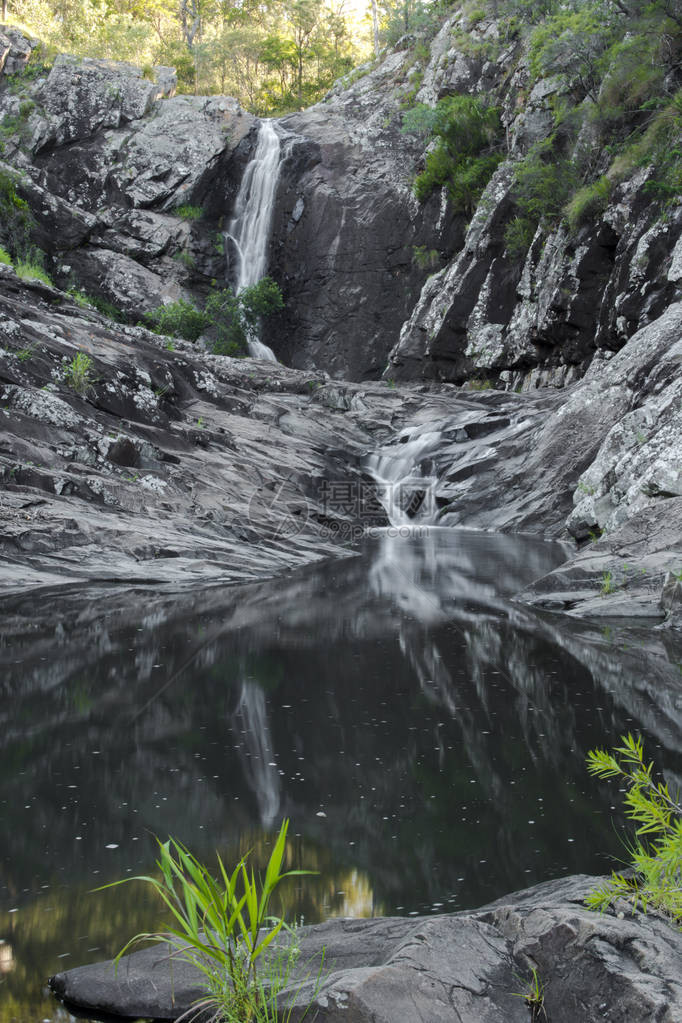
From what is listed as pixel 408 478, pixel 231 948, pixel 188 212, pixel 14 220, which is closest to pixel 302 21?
pixel 188 212

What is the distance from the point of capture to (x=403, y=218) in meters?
32.8

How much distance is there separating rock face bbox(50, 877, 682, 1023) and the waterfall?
32745 millimetres

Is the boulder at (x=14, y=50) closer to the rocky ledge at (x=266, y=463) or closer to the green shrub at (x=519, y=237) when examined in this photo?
the rocky ledge at (x=266, y=463)

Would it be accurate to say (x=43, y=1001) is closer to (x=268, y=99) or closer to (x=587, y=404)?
(x=587, y=404)

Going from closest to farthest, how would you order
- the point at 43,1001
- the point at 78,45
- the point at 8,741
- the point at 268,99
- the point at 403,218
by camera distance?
the point at 43,1001, the point at 8,741, the point at 403,218, the point at 78,45, the point at 268,99

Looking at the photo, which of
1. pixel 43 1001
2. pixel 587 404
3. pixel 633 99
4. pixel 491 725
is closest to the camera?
pixel 43 1001

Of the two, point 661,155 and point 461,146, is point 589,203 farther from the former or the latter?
point 461,146

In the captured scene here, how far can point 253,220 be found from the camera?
112ft

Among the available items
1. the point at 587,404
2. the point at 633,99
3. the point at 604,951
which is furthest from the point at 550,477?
the point at 604,951

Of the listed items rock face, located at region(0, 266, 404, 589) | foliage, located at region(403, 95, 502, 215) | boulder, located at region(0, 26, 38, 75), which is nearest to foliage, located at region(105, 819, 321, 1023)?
rock face, located at region(0, 266, 404, 589)

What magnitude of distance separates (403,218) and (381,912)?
33.0 meters

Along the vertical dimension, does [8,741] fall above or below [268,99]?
below


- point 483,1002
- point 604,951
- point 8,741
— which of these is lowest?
point 8,741

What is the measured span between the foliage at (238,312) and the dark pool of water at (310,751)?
2292 centimetres
